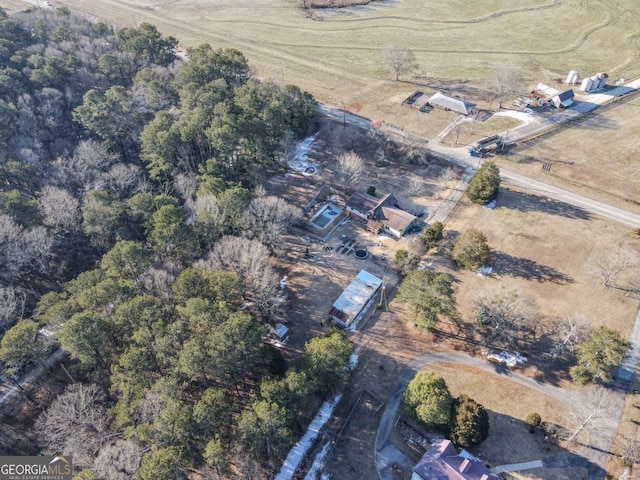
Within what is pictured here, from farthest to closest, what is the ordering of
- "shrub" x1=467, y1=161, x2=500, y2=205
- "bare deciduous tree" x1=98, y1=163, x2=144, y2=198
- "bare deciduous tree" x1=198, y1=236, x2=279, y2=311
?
"shrub" x1=467, y1=161, x2=500, y2=205 → "bare deciduous tree" x1=98, y1=163, x2=144, y2=198 → "bare deciduous tree" x1=198, y1=236, x2=279, y2=311

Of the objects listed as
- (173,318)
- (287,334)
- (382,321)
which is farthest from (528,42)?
(173,318)

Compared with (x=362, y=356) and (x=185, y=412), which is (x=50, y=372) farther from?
(x=362, y=356)

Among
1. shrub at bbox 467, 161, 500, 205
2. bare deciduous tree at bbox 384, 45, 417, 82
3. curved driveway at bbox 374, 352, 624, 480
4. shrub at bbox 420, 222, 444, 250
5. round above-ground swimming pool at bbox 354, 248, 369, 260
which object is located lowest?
curved driveway at bbox 374, 352, 624, 480

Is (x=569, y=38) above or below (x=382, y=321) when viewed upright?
above

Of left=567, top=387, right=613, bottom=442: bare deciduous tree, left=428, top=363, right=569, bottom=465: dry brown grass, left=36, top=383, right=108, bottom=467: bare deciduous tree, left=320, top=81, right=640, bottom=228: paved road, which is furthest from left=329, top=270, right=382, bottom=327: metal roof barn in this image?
left=320, top=81, right=640, bottom=228: paved road

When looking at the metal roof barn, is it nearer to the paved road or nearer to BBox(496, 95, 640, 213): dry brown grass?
the paved road

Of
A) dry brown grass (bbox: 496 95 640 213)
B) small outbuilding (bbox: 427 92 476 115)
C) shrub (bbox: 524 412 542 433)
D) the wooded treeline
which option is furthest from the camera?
small outbuilding (bbox: 427 92 476 115)

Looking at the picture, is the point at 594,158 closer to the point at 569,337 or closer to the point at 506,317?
the point at 569,337
